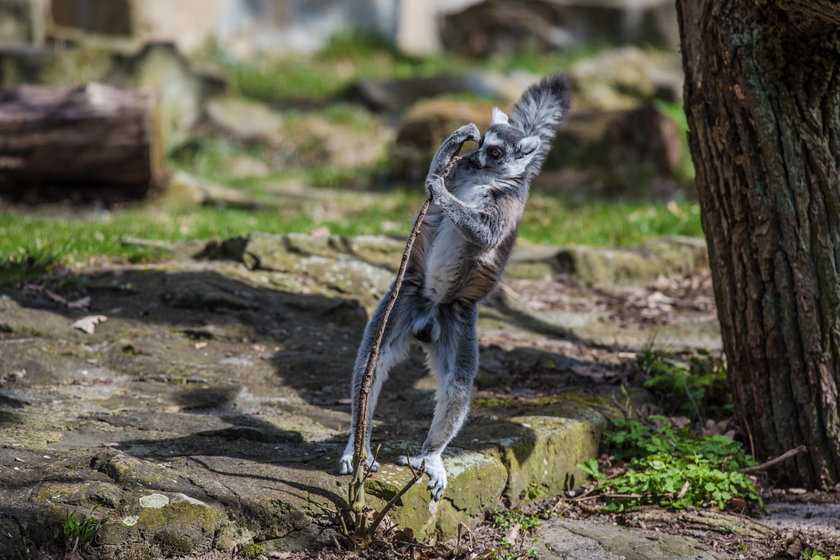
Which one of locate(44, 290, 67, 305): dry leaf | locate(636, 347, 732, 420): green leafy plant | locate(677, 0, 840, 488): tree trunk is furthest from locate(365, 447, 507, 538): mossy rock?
locate(44, 290, 67, 305): dry leaf

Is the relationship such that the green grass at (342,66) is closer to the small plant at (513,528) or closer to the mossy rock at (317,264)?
the mossy rock at (317,264)

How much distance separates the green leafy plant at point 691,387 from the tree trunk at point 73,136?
662 centimetres

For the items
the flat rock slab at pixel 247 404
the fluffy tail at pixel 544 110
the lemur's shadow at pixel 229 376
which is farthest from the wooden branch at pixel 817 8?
the lemur's shadow at pixel 229 376

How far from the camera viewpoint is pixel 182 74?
14.4 metres

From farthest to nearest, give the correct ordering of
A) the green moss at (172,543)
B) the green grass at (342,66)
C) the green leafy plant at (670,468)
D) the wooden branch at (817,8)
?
the green grass at (342,66) → the green leafy plant at (670,468) → the wooden branch at (817,8) → the green moss at (172,543)

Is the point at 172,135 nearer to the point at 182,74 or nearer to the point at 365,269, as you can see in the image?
the point at 182,74

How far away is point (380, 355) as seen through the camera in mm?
4176

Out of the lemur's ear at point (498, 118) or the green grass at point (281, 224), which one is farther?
the green grass at point (281, 224)

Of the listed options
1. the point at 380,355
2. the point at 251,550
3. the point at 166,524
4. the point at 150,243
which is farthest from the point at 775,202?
the point at 150,243

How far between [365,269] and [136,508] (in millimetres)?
Result: 4172

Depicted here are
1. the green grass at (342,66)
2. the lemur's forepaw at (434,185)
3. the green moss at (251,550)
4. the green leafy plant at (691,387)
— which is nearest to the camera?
the green moss at (251,550)

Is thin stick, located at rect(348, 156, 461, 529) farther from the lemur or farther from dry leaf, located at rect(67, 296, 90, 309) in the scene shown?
dry leaf, located at rect(67, 296, 90, 309)

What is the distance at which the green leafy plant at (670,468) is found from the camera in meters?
4.62

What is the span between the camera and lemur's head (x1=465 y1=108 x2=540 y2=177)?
434 centimetres
